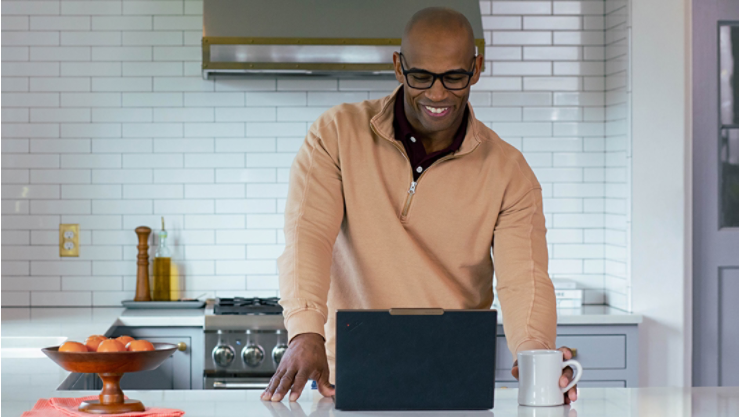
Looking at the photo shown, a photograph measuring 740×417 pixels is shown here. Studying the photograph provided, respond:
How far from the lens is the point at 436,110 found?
1.88 meters

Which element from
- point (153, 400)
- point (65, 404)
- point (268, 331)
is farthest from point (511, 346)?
point (268, 331)

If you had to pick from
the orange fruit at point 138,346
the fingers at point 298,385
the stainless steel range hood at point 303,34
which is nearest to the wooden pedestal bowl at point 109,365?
the orange fruit at point 138,346

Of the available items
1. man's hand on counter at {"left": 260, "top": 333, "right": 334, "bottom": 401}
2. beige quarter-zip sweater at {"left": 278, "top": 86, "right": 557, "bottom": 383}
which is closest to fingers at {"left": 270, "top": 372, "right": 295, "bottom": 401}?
man's hand on counter at {"left": 260, "top": 333, "right": 334, "bottom": 401}

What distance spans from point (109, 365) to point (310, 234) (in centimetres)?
57

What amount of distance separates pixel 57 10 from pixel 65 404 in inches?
105

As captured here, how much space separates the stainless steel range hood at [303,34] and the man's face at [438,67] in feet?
→ 4.74

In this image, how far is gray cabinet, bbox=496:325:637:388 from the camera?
333 centimetres

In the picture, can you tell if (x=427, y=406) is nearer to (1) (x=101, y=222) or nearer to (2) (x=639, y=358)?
(2) (x=639, y=358)

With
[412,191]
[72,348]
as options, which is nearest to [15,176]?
[412,191]

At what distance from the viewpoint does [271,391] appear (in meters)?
1.59

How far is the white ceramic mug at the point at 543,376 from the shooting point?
5.08 feet

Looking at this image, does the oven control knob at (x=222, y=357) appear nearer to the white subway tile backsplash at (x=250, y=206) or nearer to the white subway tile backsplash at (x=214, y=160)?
the white subway tile backsplash at (x=250, y=206)

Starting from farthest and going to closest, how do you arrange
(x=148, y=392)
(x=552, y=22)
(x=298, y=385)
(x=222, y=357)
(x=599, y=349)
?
(x=552, y=22)
(x=599, y=349)
(x=222, y=357)
(x=148, y=392)
(x=298, y=385)

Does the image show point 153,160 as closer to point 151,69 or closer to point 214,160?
point 214,160
